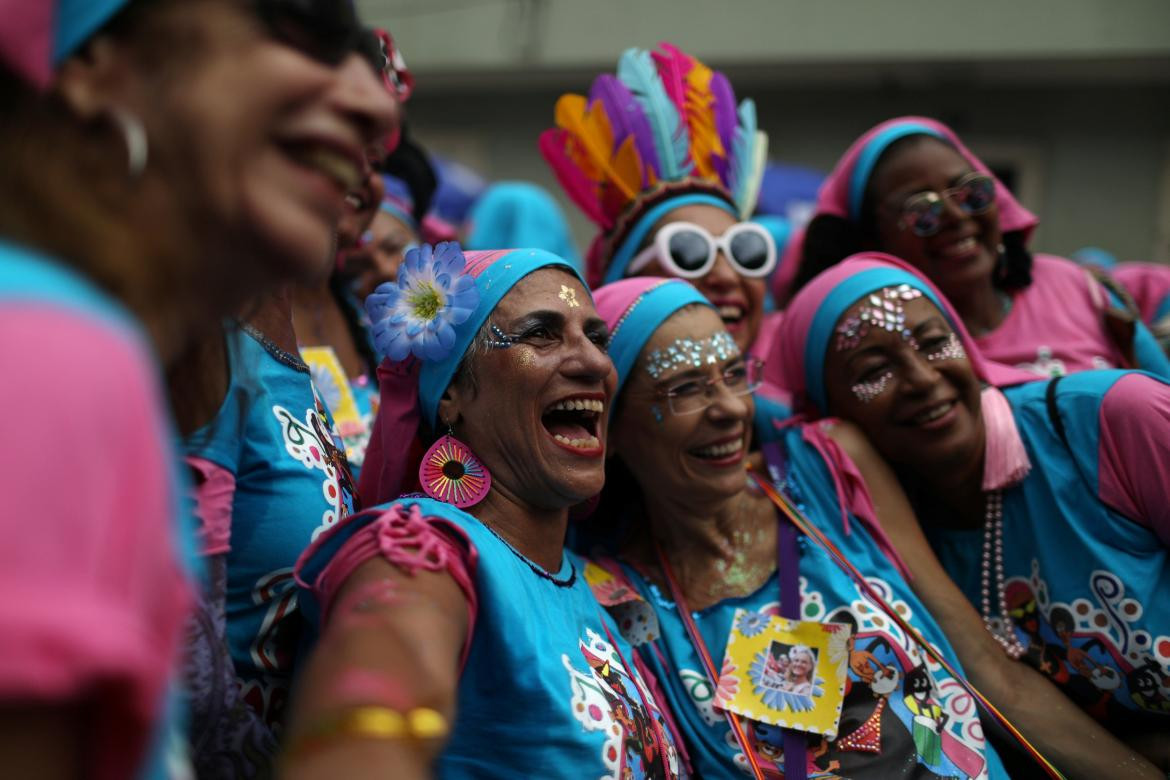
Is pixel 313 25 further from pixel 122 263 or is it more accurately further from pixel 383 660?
pixel 383 660

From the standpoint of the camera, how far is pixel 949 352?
118 inches

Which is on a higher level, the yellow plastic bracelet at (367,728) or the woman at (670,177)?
the woman at (670,177)

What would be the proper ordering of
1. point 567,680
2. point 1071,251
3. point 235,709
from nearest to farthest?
point 235,709 < point 567,680 < point 1071,251

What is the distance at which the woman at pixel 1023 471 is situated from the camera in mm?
2701

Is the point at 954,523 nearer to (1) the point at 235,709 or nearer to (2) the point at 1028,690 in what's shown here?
(2) the point at 1028,690

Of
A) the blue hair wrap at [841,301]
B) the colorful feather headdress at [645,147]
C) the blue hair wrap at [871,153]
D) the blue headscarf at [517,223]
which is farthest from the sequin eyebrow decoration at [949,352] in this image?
the blue headscarf at [517,223]

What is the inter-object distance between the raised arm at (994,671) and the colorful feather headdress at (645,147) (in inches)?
51.7

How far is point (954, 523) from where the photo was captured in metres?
3.14

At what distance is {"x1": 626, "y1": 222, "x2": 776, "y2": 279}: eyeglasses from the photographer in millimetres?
3568

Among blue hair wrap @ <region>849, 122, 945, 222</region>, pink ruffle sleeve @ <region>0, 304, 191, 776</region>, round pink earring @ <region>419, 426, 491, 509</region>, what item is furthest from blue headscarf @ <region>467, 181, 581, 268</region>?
pink ruffle sleeve @ <region>0, 304, 191, 776</region>

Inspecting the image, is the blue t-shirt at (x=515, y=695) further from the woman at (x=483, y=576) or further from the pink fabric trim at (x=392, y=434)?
the pink fabric trim at (x=392, y=434)

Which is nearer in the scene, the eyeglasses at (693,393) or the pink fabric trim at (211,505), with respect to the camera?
the pink fabric trim at (211,505)

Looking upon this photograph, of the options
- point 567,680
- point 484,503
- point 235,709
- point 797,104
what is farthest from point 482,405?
point 797,104

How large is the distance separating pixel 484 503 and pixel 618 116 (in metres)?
2.10
